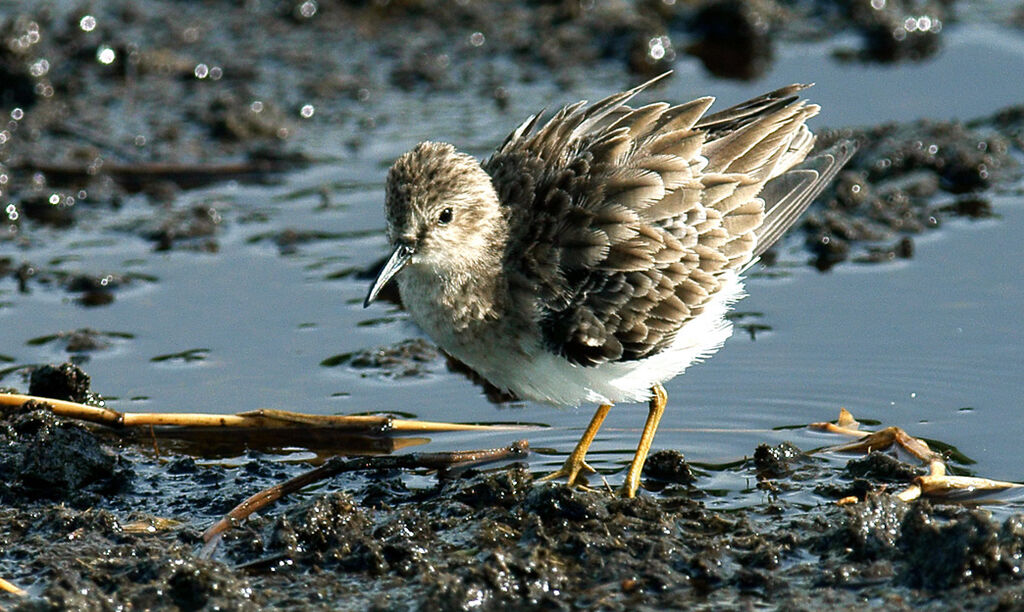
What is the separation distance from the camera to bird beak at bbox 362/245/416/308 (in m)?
6.74

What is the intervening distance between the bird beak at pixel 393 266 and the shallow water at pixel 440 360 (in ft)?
3.52

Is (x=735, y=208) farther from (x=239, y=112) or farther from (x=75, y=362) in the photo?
(x=239, y=112)

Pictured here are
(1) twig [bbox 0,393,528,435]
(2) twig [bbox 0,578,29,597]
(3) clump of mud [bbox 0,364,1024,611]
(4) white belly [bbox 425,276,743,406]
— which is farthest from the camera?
(1) twig [bbox 0,393,528,435]

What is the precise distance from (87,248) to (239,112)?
1844 mm

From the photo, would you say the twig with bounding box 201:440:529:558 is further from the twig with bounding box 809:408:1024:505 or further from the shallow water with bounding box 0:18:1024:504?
the twig with bounding box 809:408:1024:505

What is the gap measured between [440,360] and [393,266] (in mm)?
1688

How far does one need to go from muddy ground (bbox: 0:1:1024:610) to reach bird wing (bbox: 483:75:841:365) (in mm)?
751

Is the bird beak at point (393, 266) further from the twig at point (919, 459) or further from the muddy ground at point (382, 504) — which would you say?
the twig at point (919, 459)

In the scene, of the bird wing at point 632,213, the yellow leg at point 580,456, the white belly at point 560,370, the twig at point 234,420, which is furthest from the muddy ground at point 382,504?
the bird wing at point 632,213

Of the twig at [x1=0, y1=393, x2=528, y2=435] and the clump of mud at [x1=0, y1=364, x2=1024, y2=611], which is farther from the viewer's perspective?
the twig at [x1=0, y1=393, x2=528, y2=435]

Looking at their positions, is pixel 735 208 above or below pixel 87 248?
above

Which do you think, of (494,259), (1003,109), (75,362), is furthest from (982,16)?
(75,362)

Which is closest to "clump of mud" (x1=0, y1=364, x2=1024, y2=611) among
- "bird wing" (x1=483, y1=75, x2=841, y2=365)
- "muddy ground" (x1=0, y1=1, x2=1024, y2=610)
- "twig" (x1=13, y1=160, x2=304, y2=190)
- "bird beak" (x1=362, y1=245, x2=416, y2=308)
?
"muddy ground" (x1=0, y1=1, x2=1024, y2=610)

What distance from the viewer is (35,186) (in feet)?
33.8
